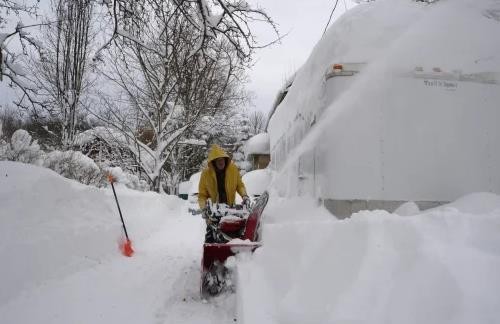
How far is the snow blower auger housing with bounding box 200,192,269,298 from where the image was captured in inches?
155

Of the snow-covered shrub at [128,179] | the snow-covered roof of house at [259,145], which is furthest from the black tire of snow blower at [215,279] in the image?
the snow-covered roof of house at [259,145]

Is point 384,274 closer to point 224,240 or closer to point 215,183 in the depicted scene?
point 224,240

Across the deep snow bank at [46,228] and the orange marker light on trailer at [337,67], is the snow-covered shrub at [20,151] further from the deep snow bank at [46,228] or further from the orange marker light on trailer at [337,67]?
the orange marker light on trailer at [337,67]

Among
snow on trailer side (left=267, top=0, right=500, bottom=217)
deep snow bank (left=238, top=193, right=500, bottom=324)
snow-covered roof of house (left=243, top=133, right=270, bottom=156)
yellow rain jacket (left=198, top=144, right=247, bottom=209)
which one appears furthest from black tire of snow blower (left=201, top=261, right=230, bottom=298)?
snow-covered roof of house (left=243, top=133, right=270, bottom=156)

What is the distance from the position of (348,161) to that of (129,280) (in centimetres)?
331

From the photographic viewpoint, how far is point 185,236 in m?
8.93

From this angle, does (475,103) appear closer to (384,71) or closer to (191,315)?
(384,71)

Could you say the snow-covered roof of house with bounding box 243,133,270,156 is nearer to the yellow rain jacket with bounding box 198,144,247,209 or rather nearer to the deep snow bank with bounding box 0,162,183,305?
the deep snow bank with bounding box 0,162,183,305

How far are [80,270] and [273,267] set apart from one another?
299 centimetres

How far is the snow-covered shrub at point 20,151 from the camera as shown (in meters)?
9.67

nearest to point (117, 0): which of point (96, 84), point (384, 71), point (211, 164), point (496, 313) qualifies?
point (211, 164)

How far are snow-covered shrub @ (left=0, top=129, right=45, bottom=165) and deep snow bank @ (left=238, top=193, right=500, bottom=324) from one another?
8771mm

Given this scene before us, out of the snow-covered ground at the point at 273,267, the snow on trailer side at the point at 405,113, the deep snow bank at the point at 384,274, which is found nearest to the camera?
the deep snow bank at the point at 384,274

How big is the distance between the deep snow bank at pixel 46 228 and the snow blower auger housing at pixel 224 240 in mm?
2010
